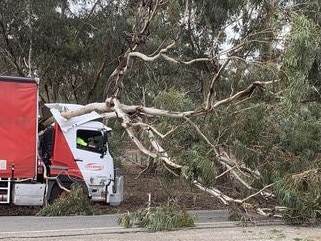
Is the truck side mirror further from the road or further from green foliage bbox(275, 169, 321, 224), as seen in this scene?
green foliage bbox(275, 169, 321, 224)

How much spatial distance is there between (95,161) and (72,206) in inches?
69.2

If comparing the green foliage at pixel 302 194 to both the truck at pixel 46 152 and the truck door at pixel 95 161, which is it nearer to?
the truck door at pixel 95 161

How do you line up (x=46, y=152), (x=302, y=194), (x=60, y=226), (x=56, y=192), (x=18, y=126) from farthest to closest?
1. (x=46, y=152)
2. (x=56, y=192)
3. (x=18, y=126)
4. (x=302, y=194)
5. (x=60, y=226)

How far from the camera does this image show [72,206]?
14.4 metres

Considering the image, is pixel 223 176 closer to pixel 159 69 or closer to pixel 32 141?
pixel 32 141

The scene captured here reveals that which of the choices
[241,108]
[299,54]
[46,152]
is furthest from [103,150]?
[299,54]

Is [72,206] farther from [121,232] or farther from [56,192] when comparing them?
[121,232]

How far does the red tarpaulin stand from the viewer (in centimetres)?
1449

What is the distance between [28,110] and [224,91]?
7544 mm

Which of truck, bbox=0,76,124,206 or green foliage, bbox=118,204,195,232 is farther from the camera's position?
truck, bbox=0,76,124,206

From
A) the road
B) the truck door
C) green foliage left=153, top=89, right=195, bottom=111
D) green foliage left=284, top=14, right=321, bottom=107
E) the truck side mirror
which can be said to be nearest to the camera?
the road

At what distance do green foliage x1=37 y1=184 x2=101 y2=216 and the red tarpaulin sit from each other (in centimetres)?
105

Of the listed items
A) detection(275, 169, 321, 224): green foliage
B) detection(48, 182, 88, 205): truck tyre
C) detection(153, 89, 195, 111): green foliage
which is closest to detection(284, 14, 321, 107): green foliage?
detection(275, 169, 321, 224): green foliage

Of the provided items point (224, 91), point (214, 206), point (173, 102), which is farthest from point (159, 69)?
point (173, 102)
